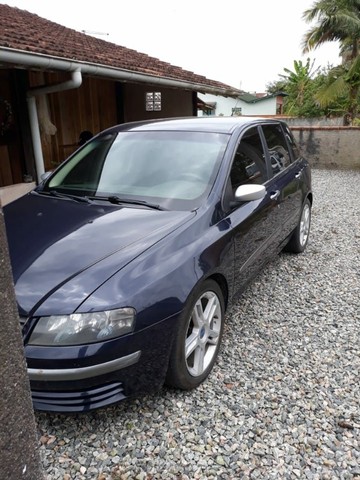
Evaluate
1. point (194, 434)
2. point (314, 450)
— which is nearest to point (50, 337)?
point (194, 434)

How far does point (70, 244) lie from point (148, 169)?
1.04m

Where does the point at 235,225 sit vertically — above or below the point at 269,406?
above

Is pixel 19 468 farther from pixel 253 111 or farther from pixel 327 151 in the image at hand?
pixel 253 111

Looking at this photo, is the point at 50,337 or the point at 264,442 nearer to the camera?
the point at 50,337

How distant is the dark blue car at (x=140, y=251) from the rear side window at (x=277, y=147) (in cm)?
5

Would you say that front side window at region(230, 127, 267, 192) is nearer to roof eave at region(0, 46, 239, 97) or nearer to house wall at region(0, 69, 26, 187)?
roof eave at region(0, 46, 239, 97)

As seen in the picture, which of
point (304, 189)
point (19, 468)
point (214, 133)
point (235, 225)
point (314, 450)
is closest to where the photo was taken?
point (19, 468)

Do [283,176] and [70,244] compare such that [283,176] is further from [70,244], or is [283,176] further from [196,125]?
[70,244]

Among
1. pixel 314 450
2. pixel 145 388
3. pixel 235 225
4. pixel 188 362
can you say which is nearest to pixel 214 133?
pixel 235 225

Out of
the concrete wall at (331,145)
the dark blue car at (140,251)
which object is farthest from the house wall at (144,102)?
the dark blue car at (140,251)

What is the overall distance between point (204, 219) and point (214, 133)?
3.33 feet

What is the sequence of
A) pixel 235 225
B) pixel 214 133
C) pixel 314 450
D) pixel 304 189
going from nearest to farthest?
pixel 314 450, pixel 235 225, pixel 214 133, pixel 304 189

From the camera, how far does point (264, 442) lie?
7.04ft

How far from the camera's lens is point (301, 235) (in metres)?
4.96
